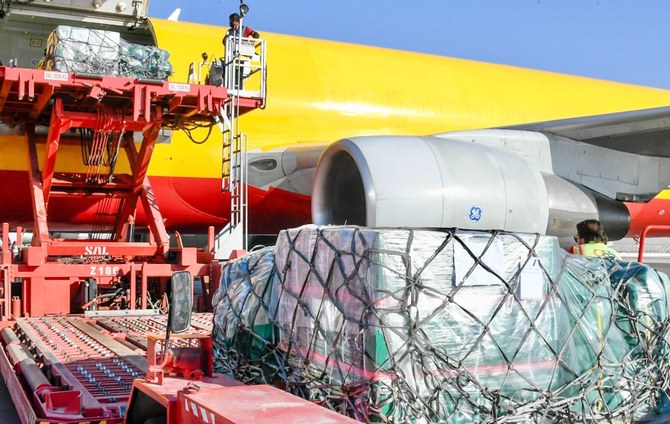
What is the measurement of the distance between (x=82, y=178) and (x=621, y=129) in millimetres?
6086

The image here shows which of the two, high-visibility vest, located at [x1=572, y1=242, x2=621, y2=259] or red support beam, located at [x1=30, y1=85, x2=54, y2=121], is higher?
red support beam, located at [x1=30, y1=85, x2=54, y2=121]

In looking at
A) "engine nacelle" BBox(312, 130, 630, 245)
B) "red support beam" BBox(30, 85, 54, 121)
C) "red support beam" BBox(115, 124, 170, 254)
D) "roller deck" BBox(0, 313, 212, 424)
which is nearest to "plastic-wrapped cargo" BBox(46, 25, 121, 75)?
"red support beam" BBox(30, 85, 54, 121)

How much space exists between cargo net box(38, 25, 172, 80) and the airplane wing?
13.1 feet

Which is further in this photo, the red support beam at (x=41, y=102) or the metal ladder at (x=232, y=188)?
the metal ladder at (x=232, y=188)

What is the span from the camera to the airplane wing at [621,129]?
8.33 meters

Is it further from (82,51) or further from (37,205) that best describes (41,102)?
(37,205)

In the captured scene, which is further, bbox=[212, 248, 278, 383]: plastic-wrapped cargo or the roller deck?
bbox=[212, 248, 278, 383]: plastic-wrapped cargo

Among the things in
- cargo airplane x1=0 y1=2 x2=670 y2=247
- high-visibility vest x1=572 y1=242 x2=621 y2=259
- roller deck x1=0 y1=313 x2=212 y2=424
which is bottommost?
roller deck x1=0 y1=313 x2=212 y2=424

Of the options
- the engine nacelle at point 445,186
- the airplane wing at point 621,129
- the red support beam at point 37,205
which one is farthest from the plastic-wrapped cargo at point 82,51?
the airplane wing at point 621,129

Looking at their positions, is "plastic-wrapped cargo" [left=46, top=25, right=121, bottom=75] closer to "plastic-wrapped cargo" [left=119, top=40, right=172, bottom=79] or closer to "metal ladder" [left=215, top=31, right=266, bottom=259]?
"plastic-wrapped cargo" [left=119, top=40, right=172, bottom=79]

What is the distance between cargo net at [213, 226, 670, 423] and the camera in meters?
2.96

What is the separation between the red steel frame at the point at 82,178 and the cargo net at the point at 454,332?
3937mm

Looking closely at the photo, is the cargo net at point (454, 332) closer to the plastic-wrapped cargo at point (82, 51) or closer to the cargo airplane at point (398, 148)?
the cargo airplane at point (398, 148)

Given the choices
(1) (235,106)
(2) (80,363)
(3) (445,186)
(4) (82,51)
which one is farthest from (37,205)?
(3) (445,186)
